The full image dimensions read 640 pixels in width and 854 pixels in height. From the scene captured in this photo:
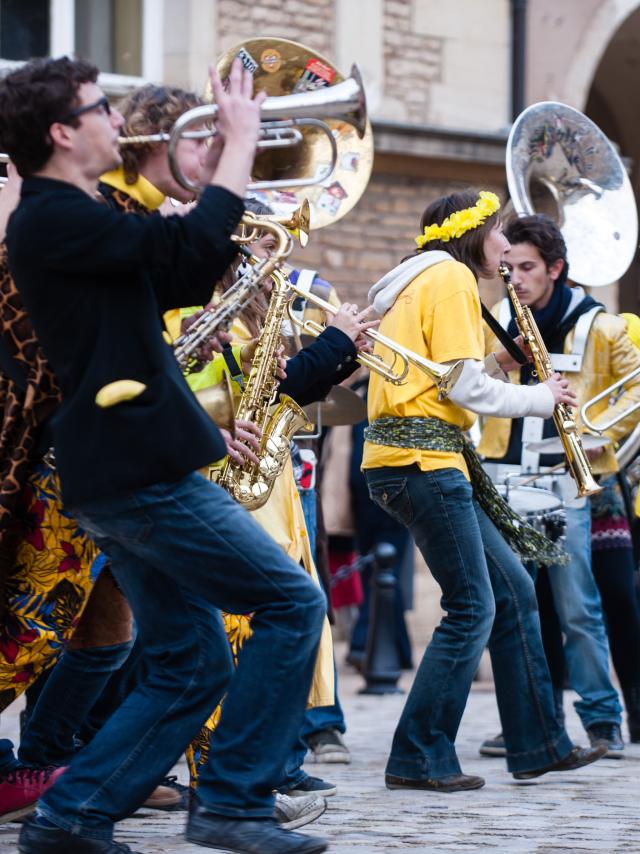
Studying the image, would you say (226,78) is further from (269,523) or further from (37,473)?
(37,473)

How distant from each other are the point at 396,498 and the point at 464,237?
0.88 metres

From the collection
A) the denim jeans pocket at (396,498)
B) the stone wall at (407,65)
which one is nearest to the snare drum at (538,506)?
the denim jeans pocket at (396,498)

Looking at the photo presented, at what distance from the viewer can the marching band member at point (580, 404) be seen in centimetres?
635

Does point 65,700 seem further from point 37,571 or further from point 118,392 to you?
point 118,392

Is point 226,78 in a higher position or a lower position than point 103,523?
higher

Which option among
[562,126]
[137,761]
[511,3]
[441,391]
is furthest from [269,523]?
[511,3]

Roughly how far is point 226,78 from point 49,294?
2175mm

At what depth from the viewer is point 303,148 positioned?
5488 mm

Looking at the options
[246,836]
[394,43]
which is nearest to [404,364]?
[246,836]

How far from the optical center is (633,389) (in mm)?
6527

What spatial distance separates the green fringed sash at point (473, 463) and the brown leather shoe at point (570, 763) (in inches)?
24.8

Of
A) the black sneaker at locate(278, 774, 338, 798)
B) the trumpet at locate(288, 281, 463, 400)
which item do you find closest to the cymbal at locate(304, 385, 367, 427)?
the trumpet at locate(288, 281, 463, 400)

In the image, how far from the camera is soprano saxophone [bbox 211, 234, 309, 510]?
15.8 feet

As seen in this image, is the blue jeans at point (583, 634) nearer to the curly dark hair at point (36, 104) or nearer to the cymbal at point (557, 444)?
the cymbal at point (557, 444)
